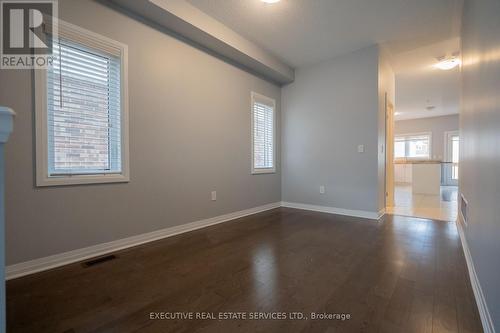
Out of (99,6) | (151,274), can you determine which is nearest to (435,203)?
(151,274)

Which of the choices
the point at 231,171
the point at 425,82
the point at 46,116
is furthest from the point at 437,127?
the point at 46,116

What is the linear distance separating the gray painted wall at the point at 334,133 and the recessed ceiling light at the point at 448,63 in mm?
1638

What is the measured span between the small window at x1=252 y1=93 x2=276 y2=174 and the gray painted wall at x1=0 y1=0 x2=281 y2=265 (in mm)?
199

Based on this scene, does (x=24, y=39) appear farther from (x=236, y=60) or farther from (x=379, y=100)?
(x=379, y=100)

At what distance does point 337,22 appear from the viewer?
2.89 m

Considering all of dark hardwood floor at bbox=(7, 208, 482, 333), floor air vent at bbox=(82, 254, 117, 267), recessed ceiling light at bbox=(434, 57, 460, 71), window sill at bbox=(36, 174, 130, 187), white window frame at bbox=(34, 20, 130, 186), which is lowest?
dark hardwood floor at bbox=(7, 208, 482, 333)

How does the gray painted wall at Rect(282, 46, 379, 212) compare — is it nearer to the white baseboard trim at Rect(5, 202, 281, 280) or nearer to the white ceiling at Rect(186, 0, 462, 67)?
the white ceiling at Rect(186, 0, 462, 67)

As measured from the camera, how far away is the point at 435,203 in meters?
4.74

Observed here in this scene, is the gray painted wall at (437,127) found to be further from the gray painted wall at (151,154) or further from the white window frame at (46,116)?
the white window frame at (46,116)

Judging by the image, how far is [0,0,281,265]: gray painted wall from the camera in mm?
1783

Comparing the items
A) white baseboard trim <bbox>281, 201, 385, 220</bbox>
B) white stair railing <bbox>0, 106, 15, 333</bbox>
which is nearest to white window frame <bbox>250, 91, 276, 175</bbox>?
white baseboard trim <bbox>281, 201, 385, 220</bbox>

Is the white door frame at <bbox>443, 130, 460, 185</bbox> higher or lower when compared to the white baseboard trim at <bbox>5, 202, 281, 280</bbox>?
higher

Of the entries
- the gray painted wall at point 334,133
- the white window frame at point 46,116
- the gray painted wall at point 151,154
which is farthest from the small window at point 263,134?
the white window frame at point 46,116

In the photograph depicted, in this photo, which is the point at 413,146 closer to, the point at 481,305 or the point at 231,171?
the point at 231,171
